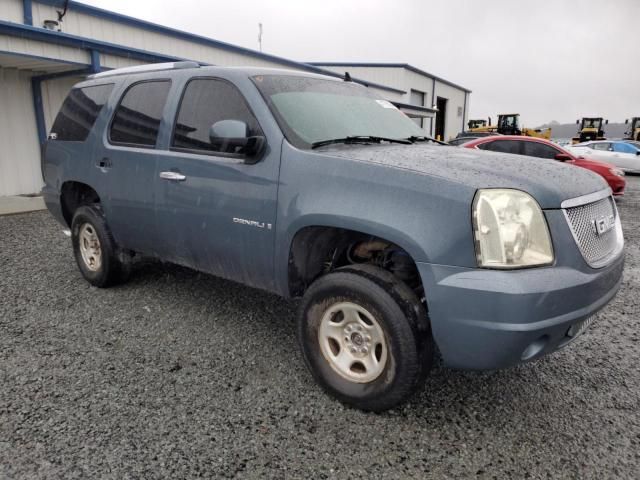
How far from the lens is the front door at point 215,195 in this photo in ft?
9.68

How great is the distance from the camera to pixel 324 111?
128 inches

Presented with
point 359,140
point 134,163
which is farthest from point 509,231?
point 134,163

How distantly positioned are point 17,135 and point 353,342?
11502mm

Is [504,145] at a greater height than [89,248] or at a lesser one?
greater

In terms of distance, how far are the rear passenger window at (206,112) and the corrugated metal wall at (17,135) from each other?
966 centimetres

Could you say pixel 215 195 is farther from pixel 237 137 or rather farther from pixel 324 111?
pixel 324 111

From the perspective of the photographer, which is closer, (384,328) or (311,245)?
(384,328)

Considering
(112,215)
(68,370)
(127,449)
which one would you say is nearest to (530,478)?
(127,449)

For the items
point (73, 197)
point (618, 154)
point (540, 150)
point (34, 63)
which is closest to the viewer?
point (73, 197)

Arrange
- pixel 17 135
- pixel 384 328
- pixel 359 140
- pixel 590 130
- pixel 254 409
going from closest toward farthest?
pixel 384 328, pixel 254 409, pixel 359 140, pixel 17 135, pixel 590 130

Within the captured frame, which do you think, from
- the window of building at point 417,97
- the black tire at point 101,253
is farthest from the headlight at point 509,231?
the window of building at point 417,97

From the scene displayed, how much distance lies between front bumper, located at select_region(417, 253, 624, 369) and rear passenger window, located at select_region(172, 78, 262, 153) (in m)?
1.59

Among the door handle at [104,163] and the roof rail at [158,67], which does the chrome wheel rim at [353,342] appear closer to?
the roof rail at [158,67]

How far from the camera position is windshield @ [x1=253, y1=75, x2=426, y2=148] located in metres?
3.01
